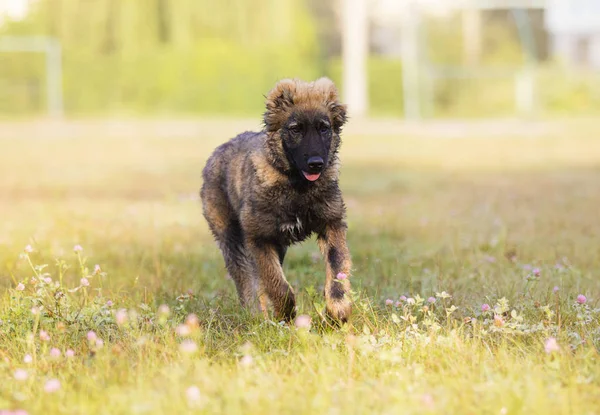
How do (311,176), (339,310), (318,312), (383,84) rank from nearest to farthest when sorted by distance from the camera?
(318,312) → (339,310) → (311,176) → (383,84)

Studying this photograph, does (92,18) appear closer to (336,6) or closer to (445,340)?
(336,6)

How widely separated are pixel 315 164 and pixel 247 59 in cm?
3198

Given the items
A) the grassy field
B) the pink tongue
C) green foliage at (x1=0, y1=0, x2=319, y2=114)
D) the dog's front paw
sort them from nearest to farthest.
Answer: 1. the grassy field
2. the dog's front paw
3. the pink tongue
4. green foliage at (x1=0, y1=0, x2=319, y2=114)

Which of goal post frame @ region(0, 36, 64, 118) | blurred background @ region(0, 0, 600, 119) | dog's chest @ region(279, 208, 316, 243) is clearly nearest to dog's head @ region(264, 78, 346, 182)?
dog's chest @ region(279, 208, 316, 243)

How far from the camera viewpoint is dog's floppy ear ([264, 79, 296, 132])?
523 centimetres

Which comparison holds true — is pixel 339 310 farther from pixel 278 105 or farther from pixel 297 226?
pixel 278 105

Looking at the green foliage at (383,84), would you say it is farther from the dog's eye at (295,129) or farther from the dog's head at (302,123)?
the dog's eye at (295,129)

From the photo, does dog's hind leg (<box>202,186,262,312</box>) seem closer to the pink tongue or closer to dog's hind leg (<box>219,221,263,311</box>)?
dog's hind leg (<box>219,221,263,311</box>)

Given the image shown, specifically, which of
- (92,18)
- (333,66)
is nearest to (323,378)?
(92,18)

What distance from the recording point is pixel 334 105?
17.2 ft

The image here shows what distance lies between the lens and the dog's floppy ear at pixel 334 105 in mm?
5238

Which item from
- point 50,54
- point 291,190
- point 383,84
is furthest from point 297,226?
point 383,84

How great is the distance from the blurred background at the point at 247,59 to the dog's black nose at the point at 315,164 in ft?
92.9

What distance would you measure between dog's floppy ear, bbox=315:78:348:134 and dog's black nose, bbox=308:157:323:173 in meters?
0.48
